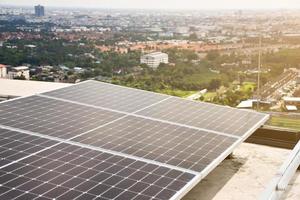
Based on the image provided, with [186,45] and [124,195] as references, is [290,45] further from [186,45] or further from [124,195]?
[124,195]

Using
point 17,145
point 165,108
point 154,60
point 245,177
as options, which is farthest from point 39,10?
point 17,145

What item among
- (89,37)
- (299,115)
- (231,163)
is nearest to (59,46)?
(89,37)

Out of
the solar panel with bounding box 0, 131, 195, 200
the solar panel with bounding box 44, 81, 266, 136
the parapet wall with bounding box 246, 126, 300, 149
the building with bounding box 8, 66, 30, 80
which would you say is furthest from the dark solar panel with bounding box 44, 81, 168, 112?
the building with bounding box 8, 66, 30, 80

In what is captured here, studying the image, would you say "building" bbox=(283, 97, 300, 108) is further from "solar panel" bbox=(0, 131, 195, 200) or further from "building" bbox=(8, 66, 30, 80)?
"building" bbox=(8, 66, 30, 80)

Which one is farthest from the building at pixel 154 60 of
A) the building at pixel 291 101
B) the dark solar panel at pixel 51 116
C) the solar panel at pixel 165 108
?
the dark solar panel at pixel 51 116

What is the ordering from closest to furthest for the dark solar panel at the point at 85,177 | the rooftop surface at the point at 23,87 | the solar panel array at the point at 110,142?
the dark solar panel at the point at 85,177 < the solar panel array at the point at 110,142 < the rooftop surface at the point at 23,87

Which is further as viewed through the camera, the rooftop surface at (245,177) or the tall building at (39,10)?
the tall building at (39,10)

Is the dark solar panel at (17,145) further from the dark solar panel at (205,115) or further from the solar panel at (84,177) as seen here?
the dark solar panel at (205,115)
